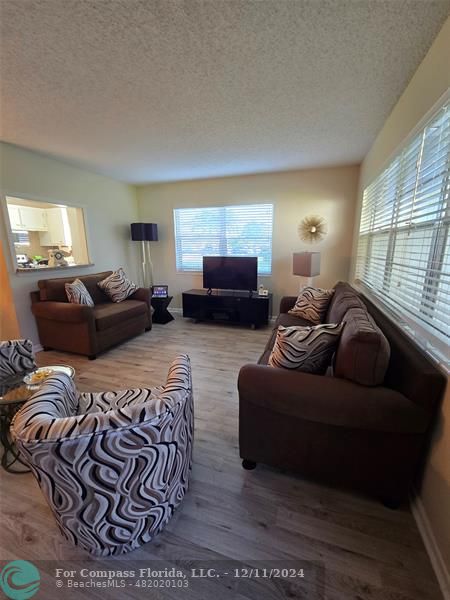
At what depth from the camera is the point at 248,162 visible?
3.48m

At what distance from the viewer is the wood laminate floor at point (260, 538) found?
3.31ft

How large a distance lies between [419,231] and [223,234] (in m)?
3.33

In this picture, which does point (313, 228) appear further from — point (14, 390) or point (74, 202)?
point (14, 390)

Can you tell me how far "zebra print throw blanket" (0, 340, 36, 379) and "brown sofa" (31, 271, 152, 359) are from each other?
1038mm

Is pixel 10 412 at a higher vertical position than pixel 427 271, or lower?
lower

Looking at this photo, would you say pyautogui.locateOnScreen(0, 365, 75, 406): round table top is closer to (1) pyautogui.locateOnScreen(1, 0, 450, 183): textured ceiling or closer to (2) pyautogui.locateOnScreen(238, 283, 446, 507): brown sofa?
(2) pyautogui.locateOnScreen(238, 283, 446, 507): brown sofa

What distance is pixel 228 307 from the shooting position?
423 cm

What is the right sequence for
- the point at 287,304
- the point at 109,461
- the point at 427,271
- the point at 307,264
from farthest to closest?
the point at 307,264
the point at 287,304
the point at 427,271
the point at 109,461

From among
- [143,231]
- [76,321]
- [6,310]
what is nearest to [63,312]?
[76,321]

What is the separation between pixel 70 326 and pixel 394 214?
3.61 m

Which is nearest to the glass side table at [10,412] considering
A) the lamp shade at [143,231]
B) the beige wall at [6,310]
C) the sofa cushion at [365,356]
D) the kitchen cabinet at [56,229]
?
the beige wall at [6,310]

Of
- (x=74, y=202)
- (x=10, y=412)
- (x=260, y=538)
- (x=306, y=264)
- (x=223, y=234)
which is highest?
(x=74, y=202)

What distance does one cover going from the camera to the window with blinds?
123 cm

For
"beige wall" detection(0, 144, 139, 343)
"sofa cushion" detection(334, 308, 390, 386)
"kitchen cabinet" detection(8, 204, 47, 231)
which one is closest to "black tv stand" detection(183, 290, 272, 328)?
"beige wall" detection(0, 144, 139, 343)
